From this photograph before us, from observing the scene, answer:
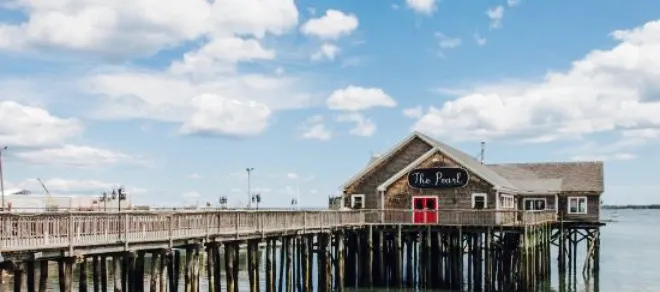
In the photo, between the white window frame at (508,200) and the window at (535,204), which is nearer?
the white window frame at (508,200)

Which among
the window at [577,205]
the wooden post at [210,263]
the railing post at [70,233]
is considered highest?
the railing post at [70,233]

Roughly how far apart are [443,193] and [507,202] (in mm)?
4579

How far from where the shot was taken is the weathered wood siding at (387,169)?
46.8m

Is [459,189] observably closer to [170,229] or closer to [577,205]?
[577,205]

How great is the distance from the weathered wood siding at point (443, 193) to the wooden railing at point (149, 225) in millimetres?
3140

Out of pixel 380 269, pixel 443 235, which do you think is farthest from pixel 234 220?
pixel 443 235

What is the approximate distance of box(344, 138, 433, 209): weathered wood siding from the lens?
4675 cm

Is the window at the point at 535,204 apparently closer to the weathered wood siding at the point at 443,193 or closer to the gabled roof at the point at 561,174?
the gabled roof at the point at 561,174

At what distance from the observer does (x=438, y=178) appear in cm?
4519

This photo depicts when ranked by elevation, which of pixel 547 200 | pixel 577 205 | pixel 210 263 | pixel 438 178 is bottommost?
pixel 210 263

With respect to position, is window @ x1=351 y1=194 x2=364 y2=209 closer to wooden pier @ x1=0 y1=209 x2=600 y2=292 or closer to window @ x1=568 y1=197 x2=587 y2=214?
wooden pier @ x1=0 y1=209 x2=600 y2=292

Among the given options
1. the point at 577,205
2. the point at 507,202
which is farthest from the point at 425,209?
the point at 577,205

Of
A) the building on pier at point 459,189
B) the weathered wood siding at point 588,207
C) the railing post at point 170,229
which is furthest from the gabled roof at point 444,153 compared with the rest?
the railing post at point 170,229

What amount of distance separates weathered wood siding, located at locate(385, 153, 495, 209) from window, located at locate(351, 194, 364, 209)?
164 centimetres
